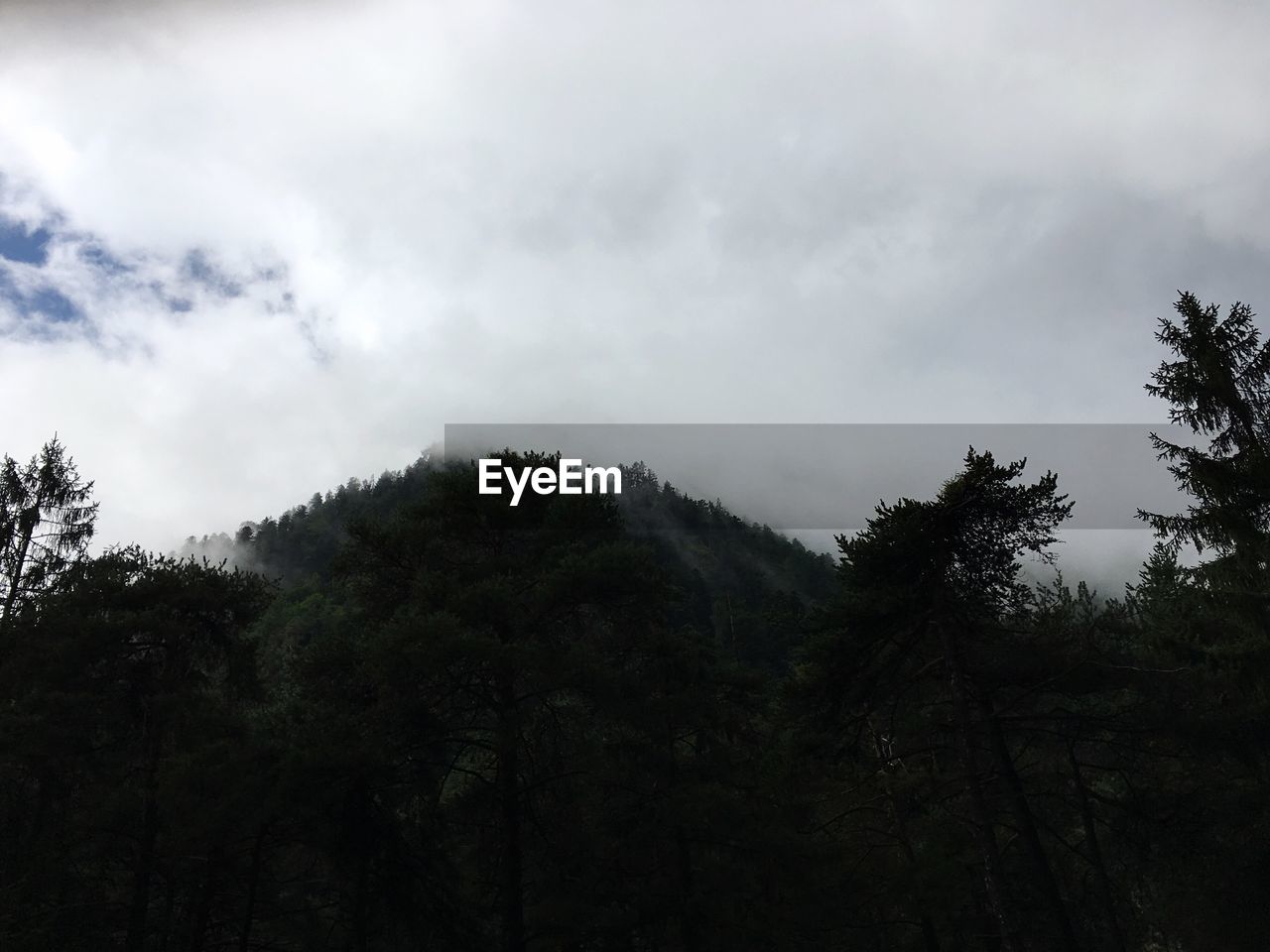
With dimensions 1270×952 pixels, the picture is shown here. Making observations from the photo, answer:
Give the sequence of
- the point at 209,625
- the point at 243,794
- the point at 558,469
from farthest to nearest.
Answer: the point at 558,469 → the point at 209,625 → the point at 243,794

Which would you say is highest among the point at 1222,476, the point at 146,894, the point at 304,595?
the point at 304,595

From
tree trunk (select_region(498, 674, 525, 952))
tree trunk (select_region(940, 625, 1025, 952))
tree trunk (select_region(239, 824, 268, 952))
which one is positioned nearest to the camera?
tree trunk (select_region(940, 625, 1025, 952))

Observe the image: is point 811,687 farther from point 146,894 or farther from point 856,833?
point 146,894

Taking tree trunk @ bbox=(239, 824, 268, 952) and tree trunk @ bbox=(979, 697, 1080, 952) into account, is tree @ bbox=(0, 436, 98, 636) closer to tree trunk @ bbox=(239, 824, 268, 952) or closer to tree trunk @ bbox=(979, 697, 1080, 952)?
tree trunk @ bbox=(239, 824, 268, 952)

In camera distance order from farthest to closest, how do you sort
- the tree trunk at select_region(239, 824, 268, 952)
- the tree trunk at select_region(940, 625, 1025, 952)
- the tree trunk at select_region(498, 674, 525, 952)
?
the tree trunk at select_region(498, 674, 525, 952), the tree trunk at select_region(239, 824, 268, 952), the tree trunk at select_region(940, 625, 1025, 952)

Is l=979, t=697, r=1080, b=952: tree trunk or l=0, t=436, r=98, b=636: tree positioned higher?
l=0, t=436, r=98, b=636: tree

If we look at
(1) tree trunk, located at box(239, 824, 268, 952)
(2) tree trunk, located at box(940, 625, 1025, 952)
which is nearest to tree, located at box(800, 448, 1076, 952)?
(2) tree trunk, located at box(940, 625, 1025, 952)

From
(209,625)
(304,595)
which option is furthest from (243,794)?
(304,595)

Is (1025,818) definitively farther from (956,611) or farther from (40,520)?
(40,520)

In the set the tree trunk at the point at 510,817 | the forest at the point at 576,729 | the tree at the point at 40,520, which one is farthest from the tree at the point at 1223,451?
the tree at the point at 40,520
